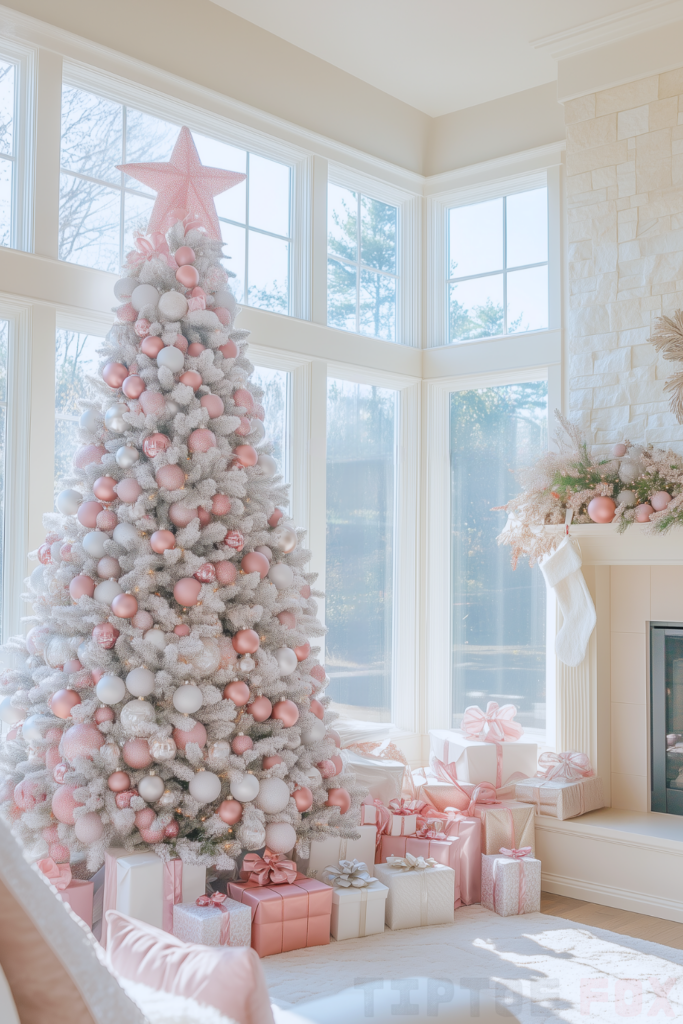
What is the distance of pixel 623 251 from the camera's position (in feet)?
13.6

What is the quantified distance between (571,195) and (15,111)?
8.27 feet

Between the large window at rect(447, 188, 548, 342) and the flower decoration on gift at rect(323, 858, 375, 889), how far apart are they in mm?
2868

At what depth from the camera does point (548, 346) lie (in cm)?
463

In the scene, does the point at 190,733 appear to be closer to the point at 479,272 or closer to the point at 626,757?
the point at 626,757


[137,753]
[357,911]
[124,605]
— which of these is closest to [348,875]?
[357,911]

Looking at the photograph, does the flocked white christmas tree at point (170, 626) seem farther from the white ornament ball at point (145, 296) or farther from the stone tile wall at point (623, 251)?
the stone tile wall at point (623, 251)

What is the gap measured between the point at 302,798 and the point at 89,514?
1.20 meters

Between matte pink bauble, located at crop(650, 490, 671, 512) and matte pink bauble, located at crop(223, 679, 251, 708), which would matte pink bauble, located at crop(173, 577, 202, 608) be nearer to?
matte pink bauble, located at crop(223, 679, 251, 708)

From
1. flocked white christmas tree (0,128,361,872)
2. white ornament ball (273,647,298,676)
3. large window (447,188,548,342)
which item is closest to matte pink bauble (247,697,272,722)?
flocked white christmas tree (0,128,361,872)

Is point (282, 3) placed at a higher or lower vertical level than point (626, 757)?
higher

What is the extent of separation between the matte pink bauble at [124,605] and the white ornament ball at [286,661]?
1.77ft

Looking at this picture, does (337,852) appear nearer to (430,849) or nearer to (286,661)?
(430,849)

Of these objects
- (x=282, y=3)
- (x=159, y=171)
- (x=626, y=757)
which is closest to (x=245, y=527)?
(x=159, y=171)

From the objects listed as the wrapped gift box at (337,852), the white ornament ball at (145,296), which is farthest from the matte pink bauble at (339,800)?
the white ornament ball at (145,296)
